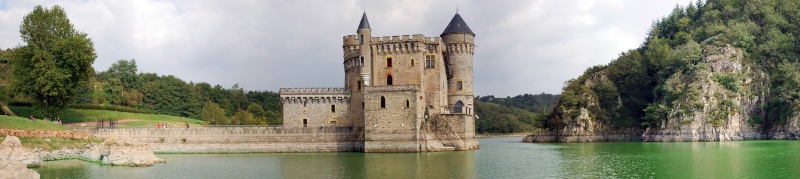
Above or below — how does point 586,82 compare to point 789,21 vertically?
below

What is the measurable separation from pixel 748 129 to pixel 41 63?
7338 centimetres

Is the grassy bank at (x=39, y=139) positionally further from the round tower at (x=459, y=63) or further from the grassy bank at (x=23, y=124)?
the round tower at (x=459, y=63)

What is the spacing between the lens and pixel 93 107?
78.1m

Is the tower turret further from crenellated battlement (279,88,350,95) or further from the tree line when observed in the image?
the tree line

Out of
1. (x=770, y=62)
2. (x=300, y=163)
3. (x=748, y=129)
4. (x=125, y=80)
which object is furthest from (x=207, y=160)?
(x=770, y=62)

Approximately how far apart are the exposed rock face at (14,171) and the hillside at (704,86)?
67287 mm

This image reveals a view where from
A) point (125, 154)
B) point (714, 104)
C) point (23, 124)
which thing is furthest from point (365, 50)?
point (714, 104)

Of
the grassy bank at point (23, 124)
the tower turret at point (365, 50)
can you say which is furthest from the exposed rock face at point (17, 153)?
the tower turret at point (365, 50)

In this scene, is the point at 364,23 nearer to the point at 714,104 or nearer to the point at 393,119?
the point at 393,119

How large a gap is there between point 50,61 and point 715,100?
67283 millimetres

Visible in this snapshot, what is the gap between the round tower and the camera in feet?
207

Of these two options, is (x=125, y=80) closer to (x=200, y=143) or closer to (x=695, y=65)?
(x=200, y=143)

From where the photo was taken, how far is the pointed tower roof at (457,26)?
63.1m

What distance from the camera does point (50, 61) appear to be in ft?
193
